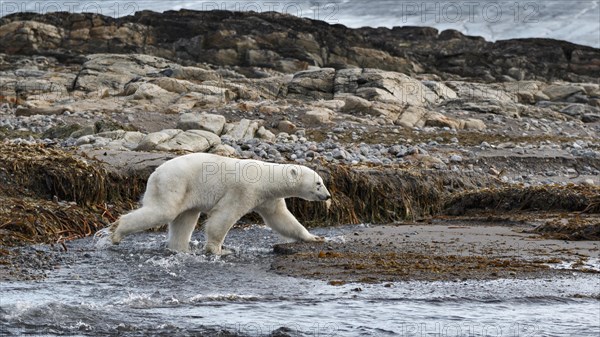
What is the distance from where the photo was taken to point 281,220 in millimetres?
11523

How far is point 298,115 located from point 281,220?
1627 cm

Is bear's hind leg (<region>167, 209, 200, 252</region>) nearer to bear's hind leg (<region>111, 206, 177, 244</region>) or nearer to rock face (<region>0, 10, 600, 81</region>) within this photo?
bear's hind leg (<region>111, 206, 177, 244</region>)

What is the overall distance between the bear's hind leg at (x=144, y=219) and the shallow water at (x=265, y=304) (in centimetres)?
52

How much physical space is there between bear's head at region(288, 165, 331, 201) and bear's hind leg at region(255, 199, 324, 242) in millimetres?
310

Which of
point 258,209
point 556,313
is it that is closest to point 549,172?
point 258,209

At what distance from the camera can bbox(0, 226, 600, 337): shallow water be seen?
7.60 metres

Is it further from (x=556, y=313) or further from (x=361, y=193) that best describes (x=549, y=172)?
(x=556, y=313)

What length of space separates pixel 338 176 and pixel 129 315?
7.47m

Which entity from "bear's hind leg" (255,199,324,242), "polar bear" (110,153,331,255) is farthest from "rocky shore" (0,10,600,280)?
"bear's hind leg" (255,199,324,242)

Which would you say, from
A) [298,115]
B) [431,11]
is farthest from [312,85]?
[431,11]

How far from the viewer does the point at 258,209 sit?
457 inches

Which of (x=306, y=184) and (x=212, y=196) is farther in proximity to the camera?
(x=306, y=184)

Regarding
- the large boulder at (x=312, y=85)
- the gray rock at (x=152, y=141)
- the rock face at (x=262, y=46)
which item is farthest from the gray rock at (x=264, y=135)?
the rock face at (x=262, y=46)

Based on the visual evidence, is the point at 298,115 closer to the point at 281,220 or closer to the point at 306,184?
the point at 306,184
